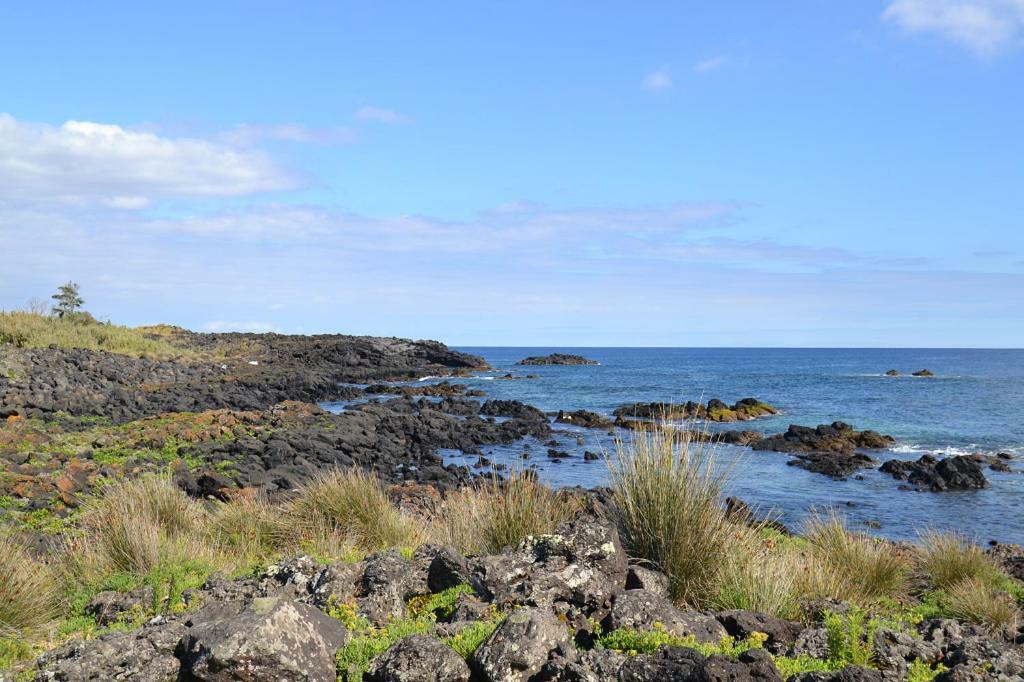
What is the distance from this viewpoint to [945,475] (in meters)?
24.4

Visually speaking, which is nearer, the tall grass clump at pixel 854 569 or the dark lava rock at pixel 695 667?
the dark lava rock at pixel 695 667

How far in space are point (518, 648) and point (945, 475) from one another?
967 inches

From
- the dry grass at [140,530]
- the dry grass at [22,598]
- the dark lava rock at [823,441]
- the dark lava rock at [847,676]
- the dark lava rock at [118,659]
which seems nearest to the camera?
the dark lava rock at [847,676]

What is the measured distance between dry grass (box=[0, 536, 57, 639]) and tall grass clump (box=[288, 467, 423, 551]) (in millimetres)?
3088

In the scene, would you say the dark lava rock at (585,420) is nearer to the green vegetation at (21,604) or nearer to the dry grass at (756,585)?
the dry grass at (756,585)

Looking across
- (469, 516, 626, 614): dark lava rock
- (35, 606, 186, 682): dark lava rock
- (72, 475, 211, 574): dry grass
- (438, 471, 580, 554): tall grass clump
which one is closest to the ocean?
(438, 471, 580, 554): tall grass clump

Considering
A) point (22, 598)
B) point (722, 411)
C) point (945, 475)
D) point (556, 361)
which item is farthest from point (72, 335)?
point (556, 361)

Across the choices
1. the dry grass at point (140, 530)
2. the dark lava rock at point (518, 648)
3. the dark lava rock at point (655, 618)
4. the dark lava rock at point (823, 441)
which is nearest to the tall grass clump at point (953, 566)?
the dark lava rock at point (655, 618)

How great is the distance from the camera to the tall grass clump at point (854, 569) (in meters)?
8.39

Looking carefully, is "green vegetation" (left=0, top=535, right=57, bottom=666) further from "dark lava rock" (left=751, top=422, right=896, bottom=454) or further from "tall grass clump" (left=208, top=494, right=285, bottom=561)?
"dark lava rock" (left=751, top=422, right=896, bottom=454)

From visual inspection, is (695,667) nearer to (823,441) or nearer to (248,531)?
(248,531)

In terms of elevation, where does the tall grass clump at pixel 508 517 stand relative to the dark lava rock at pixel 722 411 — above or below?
above

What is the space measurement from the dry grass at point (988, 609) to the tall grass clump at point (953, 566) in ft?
3.56

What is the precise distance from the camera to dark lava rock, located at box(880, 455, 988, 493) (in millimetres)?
23734
